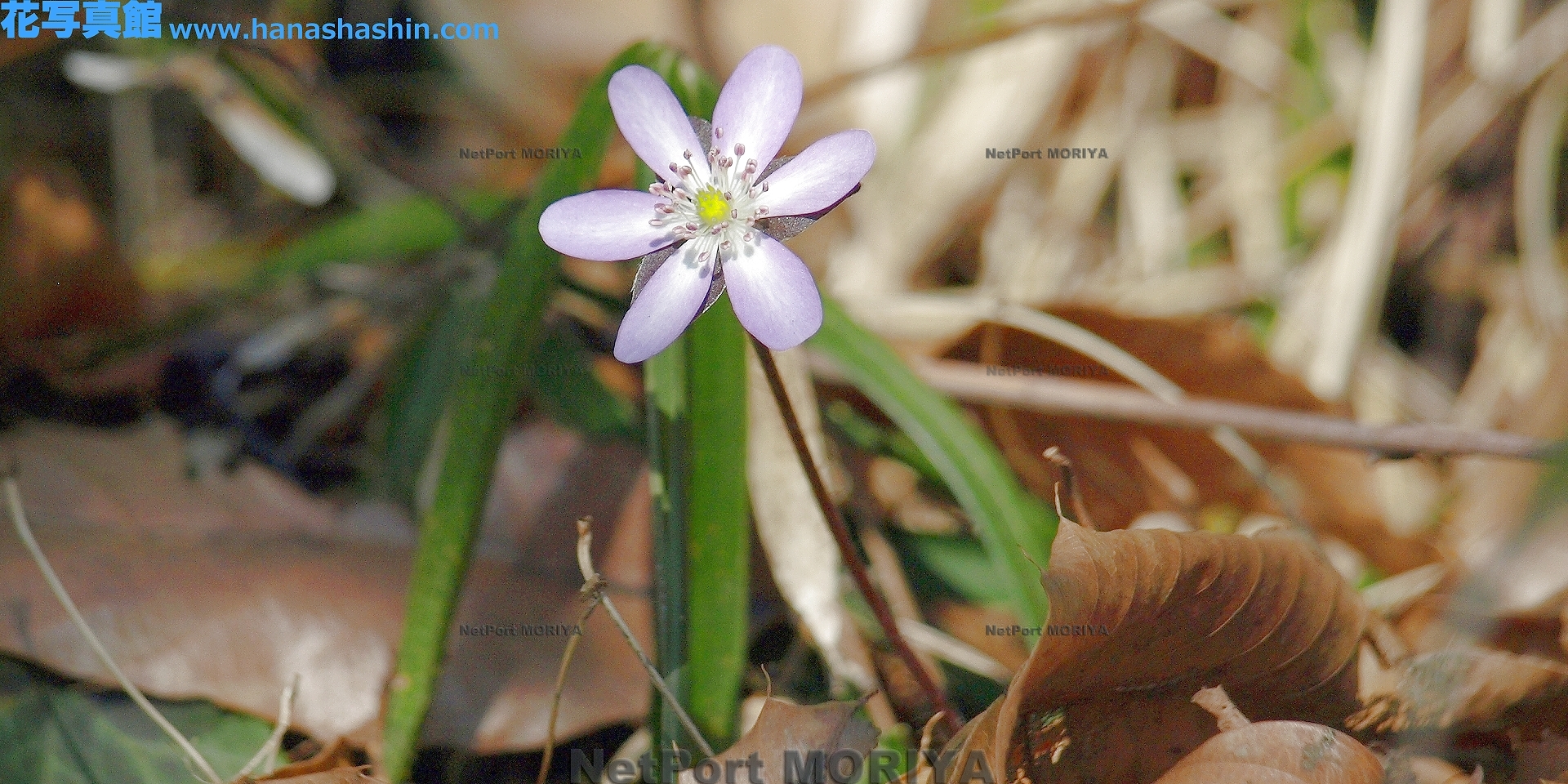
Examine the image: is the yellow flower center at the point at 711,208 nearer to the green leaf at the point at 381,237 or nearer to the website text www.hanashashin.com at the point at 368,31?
the green leaf at the point at 381,237

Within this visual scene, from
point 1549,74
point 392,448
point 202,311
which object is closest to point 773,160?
point 392,448

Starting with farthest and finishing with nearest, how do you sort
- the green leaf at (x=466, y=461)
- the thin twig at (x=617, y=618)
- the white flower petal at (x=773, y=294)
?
1. the green leaf at (x=466, y=461)
2. the thin twig at (x=617, y=618)
3. the white flower petal at (x=773, y=294)

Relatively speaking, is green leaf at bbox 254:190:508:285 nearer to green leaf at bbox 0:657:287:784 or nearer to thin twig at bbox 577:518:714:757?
green leaf at bbox 0:657:287:784

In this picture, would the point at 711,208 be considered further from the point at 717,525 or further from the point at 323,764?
the point at 323,764

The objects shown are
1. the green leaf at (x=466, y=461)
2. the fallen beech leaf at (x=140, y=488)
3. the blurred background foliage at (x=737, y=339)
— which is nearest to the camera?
the green leaf at (x=466, y=461)

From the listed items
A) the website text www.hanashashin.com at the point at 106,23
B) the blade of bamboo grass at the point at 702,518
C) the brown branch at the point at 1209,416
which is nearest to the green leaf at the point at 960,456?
the brown branch at the point at 1209,416

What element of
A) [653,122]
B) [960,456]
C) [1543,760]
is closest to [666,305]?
[653,122]

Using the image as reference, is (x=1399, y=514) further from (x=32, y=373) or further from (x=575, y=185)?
(x=32, y=373)
